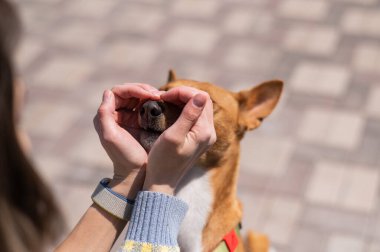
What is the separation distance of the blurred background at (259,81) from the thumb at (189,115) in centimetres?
301

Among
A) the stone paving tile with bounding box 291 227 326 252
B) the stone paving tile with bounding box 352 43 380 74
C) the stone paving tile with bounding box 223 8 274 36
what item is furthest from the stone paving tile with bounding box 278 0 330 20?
the stone paving tile with bounding box 291 227 326 252

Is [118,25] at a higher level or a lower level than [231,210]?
higher

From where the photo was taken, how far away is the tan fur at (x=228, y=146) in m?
2.68

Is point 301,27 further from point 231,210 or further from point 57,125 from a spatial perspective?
point 231,210

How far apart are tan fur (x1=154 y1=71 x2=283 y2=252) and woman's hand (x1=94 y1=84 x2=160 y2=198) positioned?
0.61m

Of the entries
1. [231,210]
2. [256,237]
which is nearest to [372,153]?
[256,237]

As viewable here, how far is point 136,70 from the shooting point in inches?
265

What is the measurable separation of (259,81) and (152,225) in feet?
14.7

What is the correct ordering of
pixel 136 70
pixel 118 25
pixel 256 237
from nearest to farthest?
pixel 256 237 → pixel 136 70 → pixel 118 25

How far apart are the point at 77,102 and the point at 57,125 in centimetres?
40

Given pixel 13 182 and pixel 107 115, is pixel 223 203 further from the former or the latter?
pixel 13 182

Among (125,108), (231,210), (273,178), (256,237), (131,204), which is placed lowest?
(273,178)

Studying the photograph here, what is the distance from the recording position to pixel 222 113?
9.25ft

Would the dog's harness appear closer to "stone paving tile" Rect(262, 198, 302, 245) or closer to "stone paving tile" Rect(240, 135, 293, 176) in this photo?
"stone paving tile" Rect(262, 198, 302, 245)
